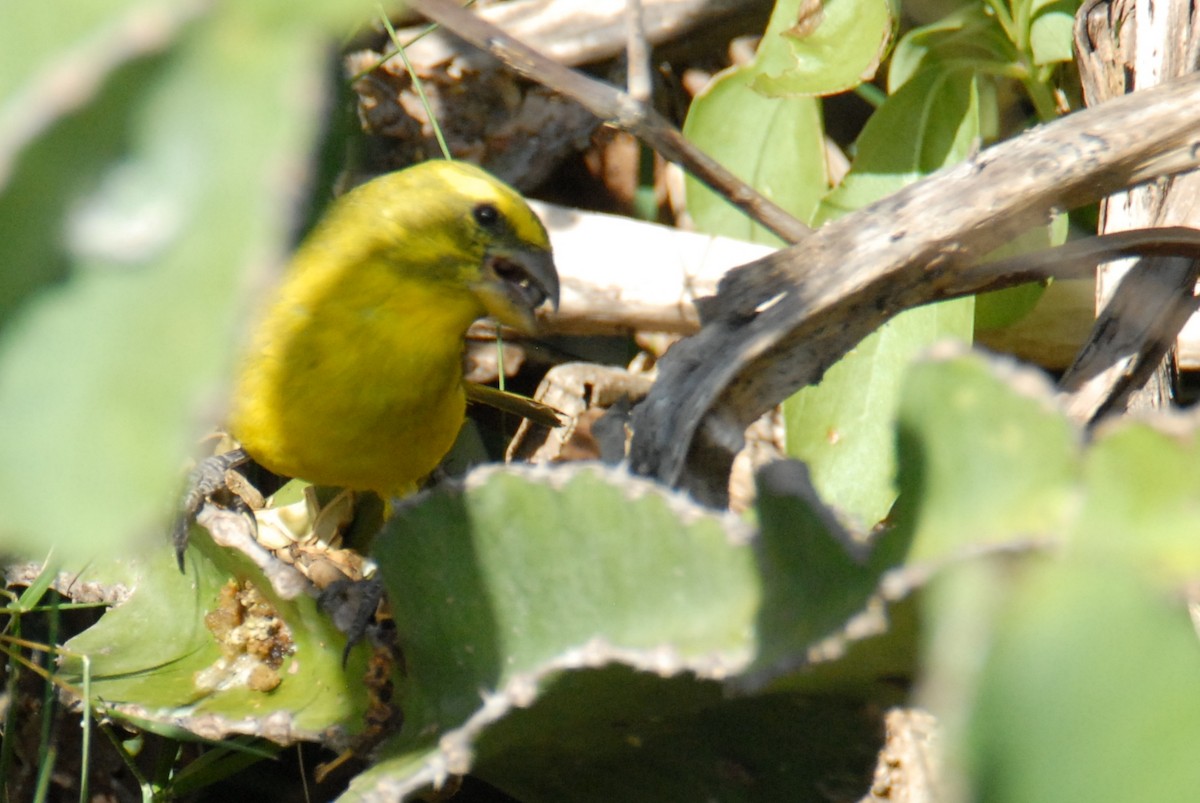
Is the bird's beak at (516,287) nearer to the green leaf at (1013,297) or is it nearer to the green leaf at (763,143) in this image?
the green leaf at (763,143)

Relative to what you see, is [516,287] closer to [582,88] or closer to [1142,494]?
[582,88]

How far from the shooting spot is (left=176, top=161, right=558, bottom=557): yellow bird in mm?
1914

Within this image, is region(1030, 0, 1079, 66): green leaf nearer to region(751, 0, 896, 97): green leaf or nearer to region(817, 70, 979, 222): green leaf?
region(817, 70, 979, 222): green leaf

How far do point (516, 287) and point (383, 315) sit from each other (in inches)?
8.4

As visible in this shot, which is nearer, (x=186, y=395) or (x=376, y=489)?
(x=186, y=395)

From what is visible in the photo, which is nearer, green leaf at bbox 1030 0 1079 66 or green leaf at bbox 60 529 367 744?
green leaf at bbox 60 529 367 744

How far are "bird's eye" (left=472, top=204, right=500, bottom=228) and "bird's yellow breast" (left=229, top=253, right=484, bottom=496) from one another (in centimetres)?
11

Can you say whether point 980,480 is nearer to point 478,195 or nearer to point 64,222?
point 64,222

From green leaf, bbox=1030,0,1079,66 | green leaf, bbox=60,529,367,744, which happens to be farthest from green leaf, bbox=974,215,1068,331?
green leaf, bbox=60,529,367,744

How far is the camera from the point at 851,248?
1333 millimetres

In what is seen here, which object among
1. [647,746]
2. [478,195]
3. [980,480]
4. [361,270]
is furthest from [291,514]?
[980,480]

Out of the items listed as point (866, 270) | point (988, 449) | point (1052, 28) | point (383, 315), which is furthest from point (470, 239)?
point (988, 449)

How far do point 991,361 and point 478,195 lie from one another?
1.40m

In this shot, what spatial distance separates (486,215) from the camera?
6.49ft
